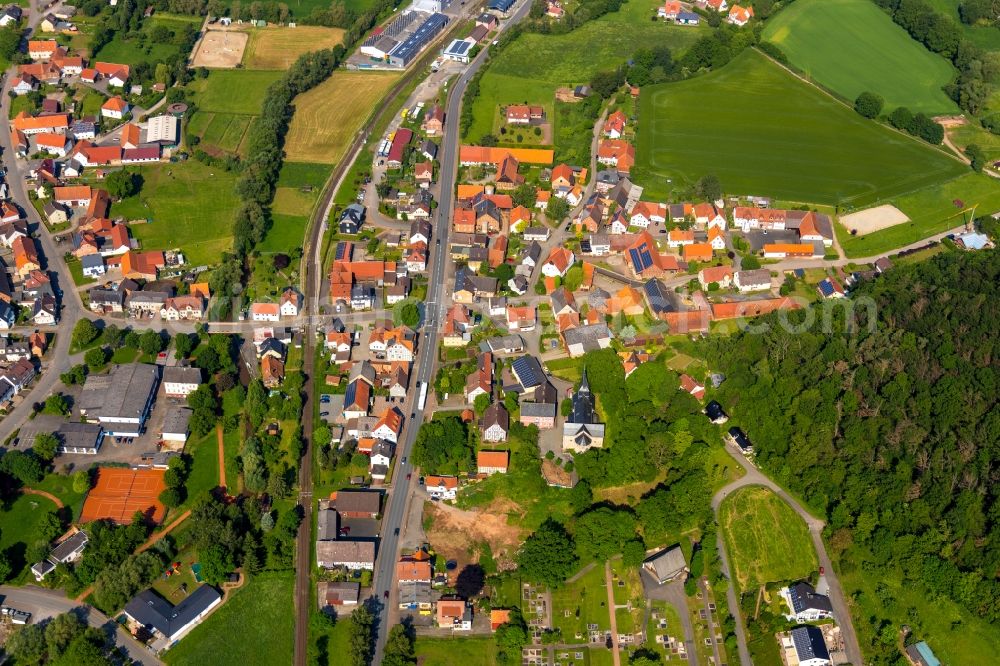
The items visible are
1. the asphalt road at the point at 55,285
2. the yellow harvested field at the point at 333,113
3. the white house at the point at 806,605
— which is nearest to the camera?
the white house at the point at 806,605

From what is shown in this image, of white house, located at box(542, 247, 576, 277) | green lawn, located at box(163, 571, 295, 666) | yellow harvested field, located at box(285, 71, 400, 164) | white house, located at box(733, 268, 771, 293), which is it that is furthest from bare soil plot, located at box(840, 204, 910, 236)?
green lawn, located at box(163, 571, 295, 666)

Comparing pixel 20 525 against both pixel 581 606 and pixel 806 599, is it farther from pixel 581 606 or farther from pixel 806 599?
pixel 806 599

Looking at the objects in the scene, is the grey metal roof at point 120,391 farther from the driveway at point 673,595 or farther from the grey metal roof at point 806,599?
the grey metal roof at point 806,599

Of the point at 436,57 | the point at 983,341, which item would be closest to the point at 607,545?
the point at 983,341

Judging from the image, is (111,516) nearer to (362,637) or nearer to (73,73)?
(362,637)

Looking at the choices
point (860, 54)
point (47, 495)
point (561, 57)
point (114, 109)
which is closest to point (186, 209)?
point (114, 109)

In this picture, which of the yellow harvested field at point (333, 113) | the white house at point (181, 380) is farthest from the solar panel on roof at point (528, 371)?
the yellow harvested field at point (333, 113)
